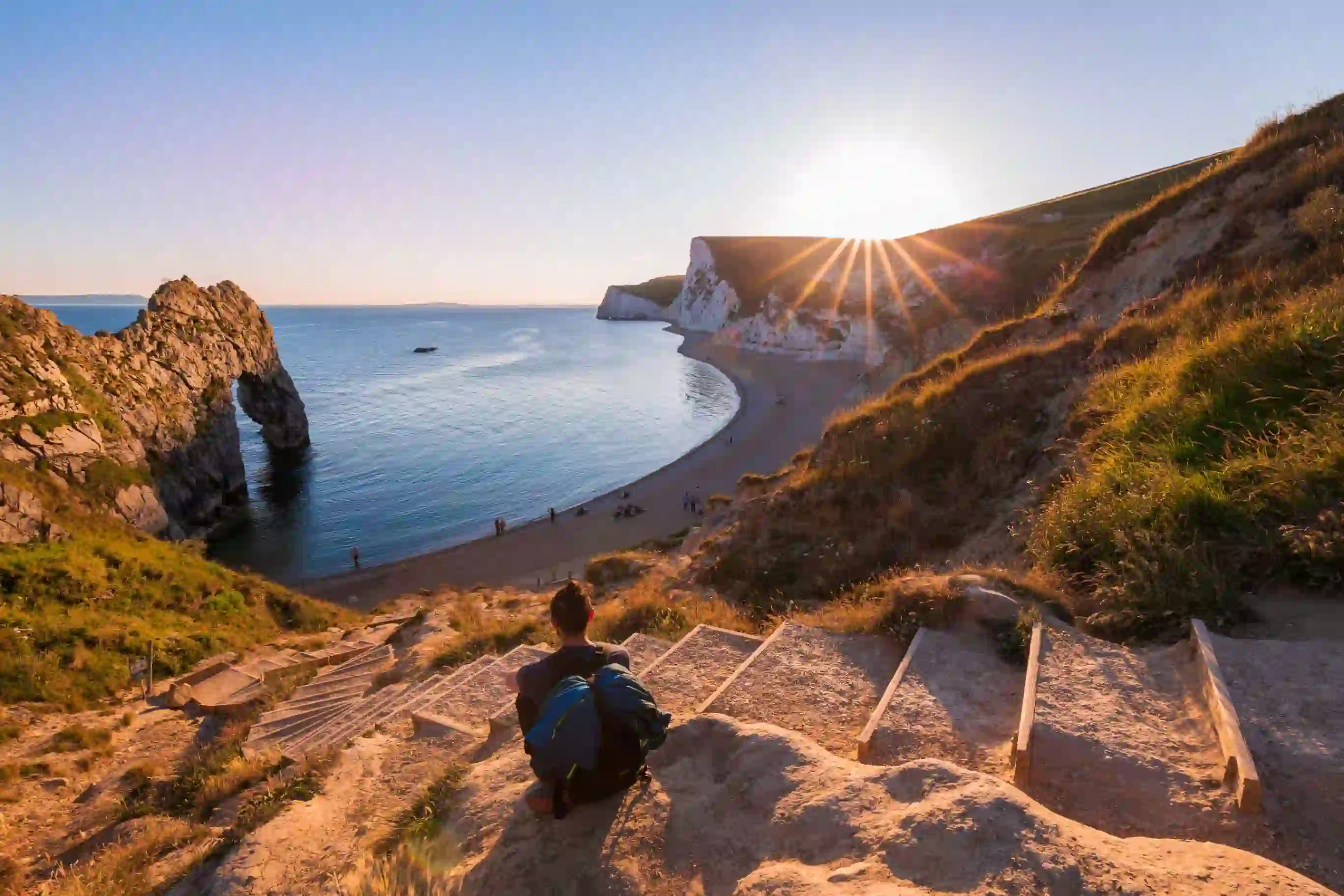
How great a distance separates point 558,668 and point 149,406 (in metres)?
39.8

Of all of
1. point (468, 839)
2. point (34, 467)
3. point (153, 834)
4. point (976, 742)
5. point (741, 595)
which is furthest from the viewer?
point (34, 467)

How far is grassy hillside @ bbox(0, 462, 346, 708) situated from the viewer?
43.1 ft

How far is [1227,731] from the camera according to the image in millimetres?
3848

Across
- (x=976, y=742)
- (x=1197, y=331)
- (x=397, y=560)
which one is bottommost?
(x=397, y=560)

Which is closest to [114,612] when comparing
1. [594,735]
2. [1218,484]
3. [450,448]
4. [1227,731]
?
[594,735]

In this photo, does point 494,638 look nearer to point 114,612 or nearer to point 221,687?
point 221,687

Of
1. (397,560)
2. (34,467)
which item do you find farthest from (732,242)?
(34,467)

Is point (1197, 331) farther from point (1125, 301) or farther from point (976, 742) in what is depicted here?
point (976, 742)

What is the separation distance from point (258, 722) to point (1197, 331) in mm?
15564

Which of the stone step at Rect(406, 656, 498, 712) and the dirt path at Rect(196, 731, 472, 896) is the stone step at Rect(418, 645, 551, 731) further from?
the dirt path at Rect(196, 731, 472, 896)

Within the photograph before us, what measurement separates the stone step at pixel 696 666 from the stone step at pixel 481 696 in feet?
4.69

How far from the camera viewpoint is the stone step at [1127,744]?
3656 millimetres

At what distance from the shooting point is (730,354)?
331 ft

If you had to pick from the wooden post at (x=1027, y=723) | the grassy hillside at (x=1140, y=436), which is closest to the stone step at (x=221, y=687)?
the grassy hillside at (x=1140, y=436)
